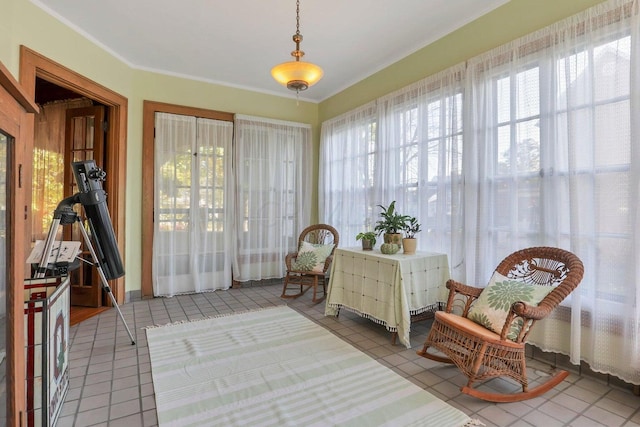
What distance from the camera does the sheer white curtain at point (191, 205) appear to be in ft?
13.7

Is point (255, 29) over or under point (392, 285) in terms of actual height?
over

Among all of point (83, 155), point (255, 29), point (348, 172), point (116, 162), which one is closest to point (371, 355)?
point (348, 172)

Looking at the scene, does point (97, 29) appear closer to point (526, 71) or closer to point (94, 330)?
point (94, 330)

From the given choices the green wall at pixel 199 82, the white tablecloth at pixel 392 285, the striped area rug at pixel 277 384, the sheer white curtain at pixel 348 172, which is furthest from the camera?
the sheer white curtain at pixel 348 172

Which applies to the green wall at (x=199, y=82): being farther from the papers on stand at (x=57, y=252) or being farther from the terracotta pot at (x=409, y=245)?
the terracotta pot at (x=409, y=245)

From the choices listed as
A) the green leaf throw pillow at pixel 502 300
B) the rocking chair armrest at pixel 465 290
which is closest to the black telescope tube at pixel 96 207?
the rocking chair armrest at pixel 465 290

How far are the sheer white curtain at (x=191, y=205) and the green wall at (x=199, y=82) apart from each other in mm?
264

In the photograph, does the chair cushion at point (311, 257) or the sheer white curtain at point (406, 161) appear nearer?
the sheer white curtain at point (406, 161)

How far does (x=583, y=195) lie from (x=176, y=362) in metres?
3.21

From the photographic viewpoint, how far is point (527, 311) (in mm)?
1877

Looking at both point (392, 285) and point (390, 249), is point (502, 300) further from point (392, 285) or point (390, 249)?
point (390, 249)

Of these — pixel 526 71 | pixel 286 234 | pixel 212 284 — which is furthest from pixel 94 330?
pixel 526 71

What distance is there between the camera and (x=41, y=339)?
1501mm

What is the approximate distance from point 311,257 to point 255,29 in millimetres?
2687
